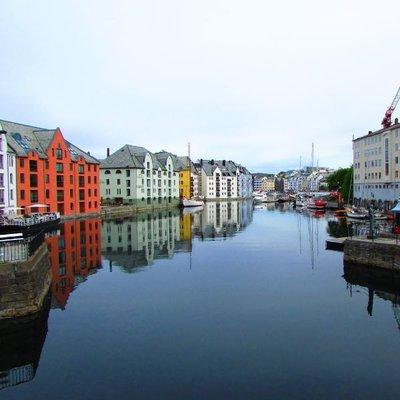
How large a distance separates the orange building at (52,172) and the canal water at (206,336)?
44.3 metres

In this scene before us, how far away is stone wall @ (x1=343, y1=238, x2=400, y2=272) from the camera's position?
116ft

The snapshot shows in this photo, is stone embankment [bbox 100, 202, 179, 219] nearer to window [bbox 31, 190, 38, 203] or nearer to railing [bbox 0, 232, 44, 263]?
window [bbox 31, 190, 38, 203]

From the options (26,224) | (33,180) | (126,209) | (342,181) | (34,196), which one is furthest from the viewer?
(342,181)

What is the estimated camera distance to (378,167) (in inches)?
4063

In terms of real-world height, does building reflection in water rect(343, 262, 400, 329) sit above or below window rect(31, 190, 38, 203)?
below

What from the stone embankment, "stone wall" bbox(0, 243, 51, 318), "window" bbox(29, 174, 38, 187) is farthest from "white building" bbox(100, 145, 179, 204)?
"stone wall" bbox(0, 243, 51, 318)

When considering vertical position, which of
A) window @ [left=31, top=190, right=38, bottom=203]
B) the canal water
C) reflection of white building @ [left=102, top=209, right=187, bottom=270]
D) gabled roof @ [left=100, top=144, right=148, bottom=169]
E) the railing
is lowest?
the canal water

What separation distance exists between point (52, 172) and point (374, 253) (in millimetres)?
70803

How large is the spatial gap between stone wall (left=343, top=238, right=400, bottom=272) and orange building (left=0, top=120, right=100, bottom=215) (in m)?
56.3

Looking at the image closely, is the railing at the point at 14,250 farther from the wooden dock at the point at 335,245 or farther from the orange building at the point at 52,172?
the orange building at the point at 52,172

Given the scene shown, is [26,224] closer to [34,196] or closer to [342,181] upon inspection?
[34,196]

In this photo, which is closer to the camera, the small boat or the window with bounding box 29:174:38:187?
the window with bounding box 29:174:38:187

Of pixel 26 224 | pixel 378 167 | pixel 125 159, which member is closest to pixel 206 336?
pixel 26 224

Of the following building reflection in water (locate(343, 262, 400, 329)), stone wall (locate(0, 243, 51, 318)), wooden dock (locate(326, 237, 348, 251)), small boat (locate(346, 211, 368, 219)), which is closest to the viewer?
stone wall (locate(0, 243, 51, 318))
